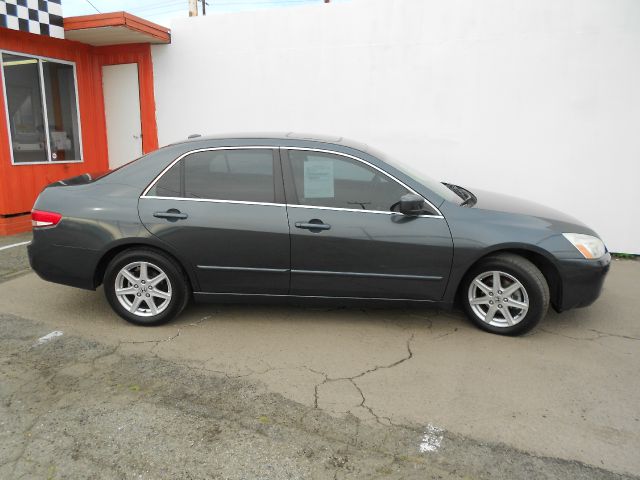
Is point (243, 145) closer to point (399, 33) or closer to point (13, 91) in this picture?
point (399, 33)

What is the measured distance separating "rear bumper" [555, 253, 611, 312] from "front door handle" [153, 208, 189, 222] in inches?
116

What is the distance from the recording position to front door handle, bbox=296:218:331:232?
3.68 meters

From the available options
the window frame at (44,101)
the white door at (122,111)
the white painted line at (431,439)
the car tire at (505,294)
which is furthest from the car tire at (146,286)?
the white door at (122,111)

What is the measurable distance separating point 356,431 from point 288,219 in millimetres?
1672

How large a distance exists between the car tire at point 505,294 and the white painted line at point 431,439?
1.39m

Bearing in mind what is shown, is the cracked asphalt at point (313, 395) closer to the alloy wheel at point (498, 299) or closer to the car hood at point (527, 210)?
the alloy wheel at point (498, 299)

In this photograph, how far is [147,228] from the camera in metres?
3.74

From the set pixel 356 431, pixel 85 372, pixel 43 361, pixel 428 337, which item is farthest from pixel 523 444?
pixel 43 361

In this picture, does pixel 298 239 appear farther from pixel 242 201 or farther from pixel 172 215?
pixel 172 215

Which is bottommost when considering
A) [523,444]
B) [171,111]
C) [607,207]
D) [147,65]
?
[523,444]

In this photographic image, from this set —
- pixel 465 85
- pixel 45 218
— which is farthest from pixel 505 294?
pixel 465 85

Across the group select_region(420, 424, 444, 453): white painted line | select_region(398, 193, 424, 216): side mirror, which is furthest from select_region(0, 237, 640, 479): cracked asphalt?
select_region(398, 193, 424, 216): side mirror

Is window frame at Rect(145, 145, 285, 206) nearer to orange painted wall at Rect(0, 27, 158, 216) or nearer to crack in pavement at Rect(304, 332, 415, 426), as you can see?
crack in pavement at Rect(304, 332, 415, 426)

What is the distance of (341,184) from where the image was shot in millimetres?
3777
